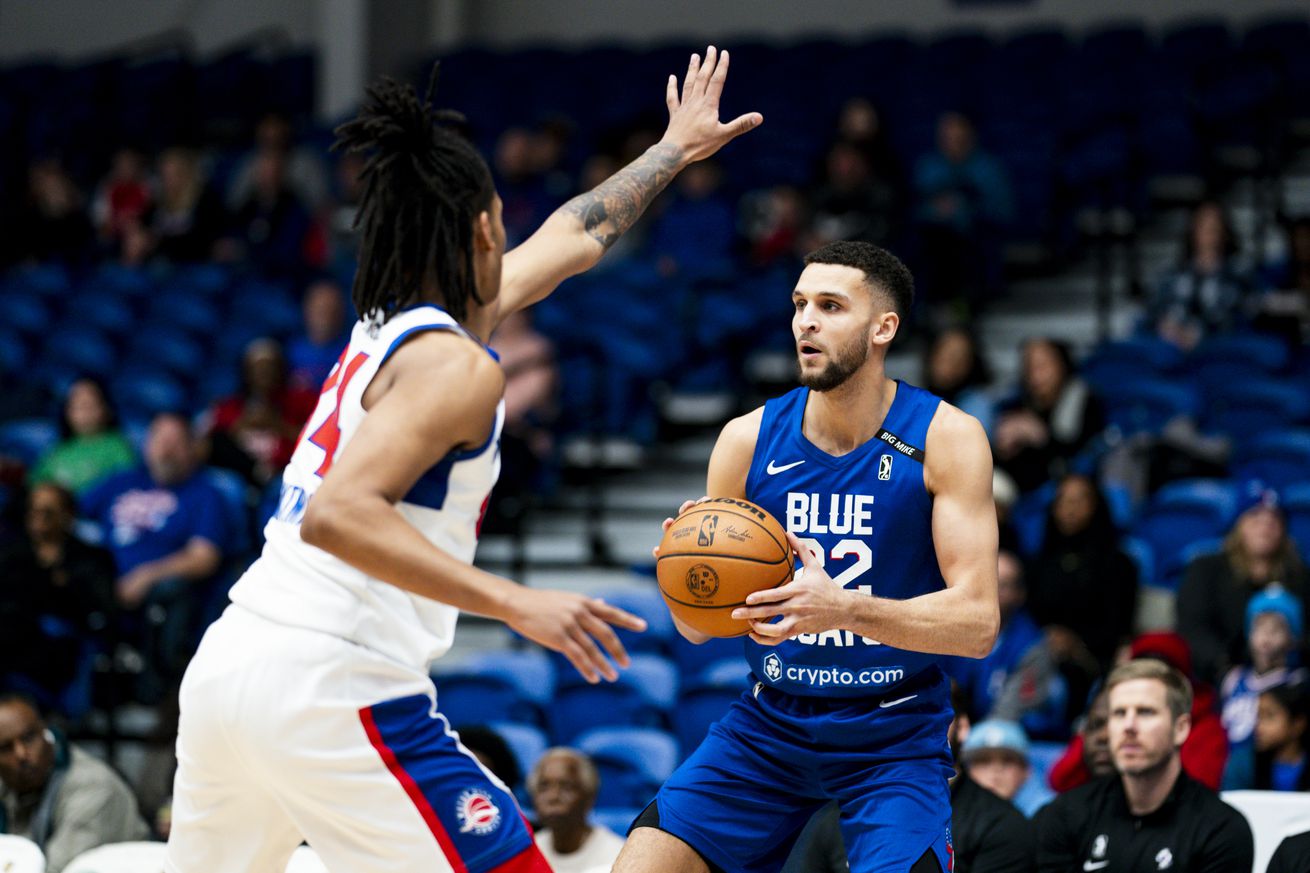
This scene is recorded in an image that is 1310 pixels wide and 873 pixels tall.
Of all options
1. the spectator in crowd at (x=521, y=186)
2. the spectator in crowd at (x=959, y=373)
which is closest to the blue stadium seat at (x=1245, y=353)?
the spectator in crowd at (x=959, y=373)

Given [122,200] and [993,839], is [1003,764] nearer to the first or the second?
[993,839]

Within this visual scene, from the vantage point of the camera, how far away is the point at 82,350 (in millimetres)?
11617

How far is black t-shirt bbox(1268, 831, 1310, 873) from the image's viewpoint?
5035mm

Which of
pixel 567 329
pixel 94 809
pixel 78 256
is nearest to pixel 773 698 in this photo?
pixel 94 809

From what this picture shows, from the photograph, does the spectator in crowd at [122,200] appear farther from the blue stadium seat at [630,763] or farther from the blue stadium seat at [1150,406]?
the blue stadium seat at [630,763]

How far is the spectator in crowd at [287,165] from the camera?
44.3 feet

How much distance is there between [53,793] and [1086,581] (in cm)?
439

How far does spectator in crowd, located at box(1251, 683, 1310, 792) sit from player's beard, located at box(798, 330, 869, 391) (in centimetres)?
303

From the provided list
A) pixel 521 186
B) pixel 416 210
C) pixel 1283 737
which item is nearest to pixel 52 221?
pixel 521 186

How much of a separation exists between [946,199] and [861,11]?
5.18m

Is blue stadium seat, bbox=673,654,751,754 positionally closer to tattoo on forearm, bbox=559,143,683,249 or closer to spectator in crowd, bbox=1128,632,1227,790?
spectator in crowd, bbox=1128,632,1227,790

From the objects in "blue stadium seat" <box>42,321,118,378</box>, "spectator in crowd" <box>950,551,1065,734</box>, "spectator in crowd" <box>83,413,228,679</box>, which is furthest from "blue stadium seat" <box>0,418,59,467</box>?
"spectator in crowd" <box>950,551,1065,734</box>

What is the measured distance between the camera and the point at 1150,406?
967 centimetres

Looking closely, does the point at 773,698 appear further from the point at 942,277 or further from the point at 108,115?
the point at 108,115
